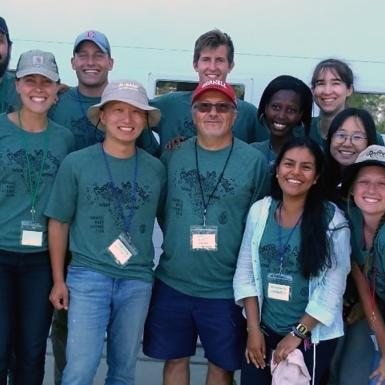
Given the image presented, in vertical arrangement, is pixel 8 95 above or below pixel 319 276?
above

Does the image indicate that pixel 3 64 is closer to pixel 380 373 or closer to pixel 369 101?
pixel 380 373

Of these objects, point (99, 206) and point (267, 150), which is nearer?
point (99, 206)

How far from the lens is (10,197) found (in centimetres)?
269

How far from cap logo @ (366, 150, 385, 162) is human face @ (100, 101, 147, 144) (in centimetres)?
107

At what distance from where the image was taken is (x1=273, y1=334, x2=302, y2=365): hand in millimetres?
2545

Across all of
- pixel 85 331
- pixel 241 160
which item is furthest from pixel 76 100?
pixel 85 331

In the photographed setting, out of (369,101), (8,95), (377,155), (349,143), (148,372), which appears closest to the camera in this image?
(377,155)

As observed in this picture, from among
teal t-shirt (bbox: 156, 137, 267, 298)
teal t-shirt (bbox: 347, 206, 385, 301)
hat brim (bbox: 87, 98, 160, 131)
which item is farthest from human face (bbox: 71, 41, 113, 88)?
teal t-shirt (bbox: 347, 206, 385, 301)

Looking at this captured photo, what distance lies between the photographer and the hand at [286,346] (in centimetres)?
254

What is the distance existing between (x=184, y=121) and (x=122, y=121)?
68cm

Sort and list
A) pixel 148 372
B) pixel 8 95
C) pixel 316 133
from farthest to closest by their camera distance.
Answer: pixel 148 372 → pixel 316 133 → pixel 8 95

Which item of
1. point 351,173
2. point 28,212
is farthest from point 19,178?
point 351,173

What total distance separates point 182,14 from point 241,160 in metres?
1.95

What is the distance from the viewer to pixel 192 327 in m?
2.85
